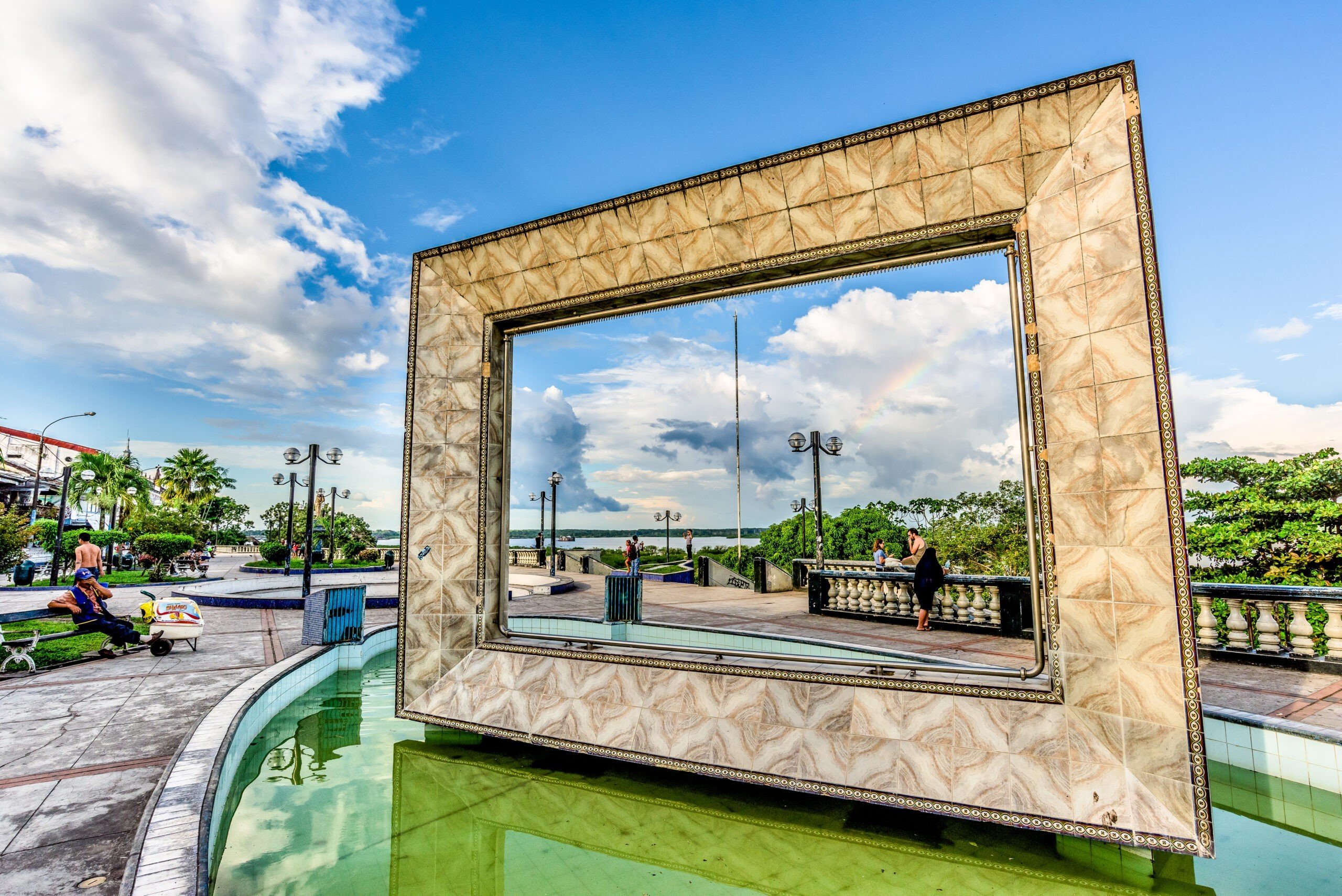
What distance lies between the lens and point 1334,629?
22.3 ft

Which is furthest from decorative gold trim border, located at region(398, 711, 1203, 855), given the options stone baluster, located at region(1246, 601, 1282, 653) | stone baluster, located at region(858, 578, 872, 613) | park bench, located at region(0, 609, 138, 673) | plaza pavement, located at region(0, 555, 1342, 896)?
stone baluster, located at region(858, 578, 872, 613)

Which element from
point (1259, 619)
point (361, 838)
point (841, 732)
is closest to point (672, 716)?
point (841, 732)

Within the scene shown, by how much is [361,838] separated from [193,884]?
1.49m

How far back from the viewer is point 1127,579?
4227 millimetres

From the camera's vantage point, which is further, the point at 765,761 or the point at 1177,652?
the point at 765,761

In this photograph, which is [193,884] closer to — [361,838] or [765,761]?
[361,838]

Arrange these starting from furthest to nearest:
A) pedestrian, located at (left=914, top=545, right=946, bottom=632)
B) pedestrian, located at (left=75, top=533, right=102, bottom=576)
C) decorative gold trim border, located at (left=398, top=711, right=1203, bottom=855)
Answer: pedestrian, located at (left=75, top=533, right=102, bottom=576), pedestrian, located at (left=914, top=545, right=946, bottom=632), decorative gold trim border, located at (left=398, top=711, right=1203, bottom=855)

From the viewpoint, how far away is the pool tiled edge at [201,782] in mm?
3291

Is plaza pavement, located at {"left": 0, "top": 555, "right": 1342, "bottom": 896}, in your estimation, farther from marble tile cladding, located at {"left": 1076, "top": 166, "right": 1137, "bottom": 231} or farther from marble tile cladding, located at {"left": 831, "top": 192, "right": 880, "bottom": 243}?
marble tile cladding, located at {"left": 831, "top": 192, "right": 880, "bottom": 243}

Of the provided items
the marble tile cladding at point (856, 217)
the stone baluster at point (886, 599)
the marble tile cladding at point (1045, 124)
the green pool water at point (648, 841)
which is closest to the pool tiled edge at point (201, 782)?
the green pool water at point (648, 841)

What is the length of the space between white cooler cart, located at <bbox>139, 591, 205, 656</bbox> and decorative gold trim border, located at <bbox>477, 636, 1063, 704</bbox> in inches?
259

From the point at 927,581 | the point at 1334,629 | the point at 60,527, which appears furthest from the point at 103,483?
the point at 1334,629

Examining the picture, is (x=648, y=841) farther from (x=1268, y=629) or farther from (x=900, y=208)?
(x=1268, y=629)

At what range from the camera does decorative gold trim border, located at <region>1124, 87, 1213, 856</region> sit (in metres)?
3.88
